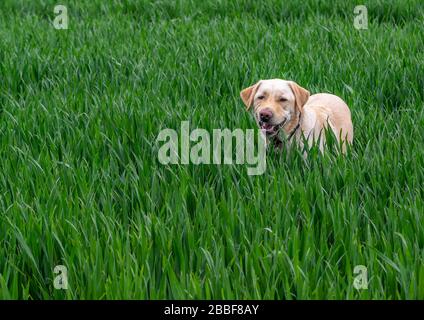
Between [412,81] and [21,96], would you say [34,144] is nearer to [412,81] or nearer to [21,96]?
[21,96]

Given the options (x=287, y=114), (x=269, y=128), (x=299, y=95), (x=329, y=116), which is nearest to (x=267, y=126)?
(x=269, y=128)

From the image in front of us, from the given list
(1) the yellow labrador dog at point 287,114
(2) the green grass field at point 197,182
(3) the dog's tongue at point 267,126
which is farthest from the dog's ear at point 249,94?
(3) the dog's tongue at point 267,126

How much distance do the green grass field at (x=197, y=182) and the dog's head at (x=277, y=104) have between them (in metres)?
0.18

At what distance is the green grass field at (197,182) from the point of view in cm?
246

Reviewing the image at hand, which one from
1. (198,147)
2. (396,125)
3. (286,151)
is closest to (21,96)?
(198,147)

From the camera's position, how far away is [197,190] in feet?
10.3

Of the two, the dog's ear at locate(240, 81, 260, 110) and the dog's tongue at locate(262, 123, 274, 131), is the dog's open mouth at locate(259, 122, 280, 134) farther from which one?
the dog's ear at locate(240, 81, 260, 110)

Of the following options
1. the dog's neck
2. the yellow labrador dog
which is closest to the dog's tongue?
the yellow labrador dog

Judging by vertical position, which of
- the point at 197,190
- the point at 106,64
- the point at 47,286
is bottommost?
the point at 47,286

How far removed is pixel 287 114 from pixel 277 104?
0.07m

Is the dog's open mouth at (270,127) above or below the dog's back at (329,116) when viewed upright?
below

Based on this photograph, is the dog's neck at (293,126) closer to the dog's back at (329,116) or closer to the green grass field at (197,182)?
the dog's back at (329,116)

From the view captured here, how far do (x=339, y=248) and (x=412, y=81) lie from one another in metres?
2.84

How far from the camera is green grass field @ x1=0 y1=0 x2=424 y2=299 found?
2455mm
